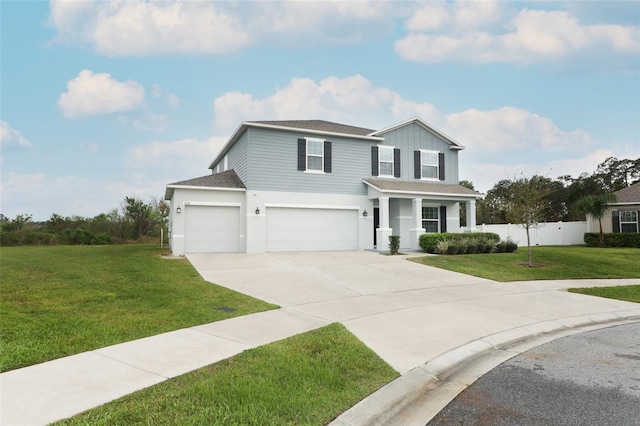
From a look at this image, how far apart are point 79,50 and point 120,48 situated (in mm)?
2020

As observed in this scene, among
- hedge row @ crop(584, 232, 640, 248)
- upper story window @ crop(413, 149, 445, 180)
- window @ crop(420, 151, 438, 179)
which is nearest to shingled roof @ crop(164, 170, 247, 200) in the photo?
upper story window @ crop(413, 149, 445, 180)

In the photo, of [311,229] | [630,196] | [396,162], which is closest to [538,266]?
[396,162]

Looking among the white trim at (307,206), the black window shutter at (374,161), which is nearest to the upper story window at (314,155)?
the white trim at (307,206)

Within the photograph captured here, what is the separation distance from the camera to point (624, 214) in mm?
28359

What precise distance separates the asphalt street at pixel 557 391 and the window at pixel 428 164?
18.1 metres

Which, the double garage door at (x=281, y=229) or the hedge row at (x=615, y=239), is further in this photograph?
the hedge row at (x=615, y=239)

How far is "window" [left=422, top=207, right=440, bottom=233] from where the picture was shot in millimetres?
23547

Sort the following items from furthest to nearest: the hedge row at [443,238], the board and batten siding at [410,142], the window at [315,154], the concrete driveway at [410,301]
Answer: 1. the board and batten siding at [410,142]
2. the window at [315,154]
3. the hedge row at [443,238]
4. the concrete driveway at [410,301]

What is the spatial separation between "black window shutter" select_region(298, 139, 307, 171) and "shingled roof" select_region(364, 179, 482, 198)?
3.52 meters

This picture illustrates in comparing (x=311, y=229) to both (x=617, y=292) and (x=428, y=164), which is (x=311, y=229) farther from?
(x=617, y=292)

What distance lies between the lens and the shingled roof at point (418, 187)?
2123 cm

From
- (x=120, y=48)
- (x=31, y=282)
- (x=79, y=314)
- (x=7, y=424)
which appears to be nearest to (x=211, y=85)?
(x=120, y=48)

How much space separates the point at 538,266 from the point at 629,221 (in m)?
17.1

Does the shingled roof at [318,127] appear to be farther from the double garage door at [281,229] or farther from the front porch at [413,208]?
the double garage door at [281,229]
